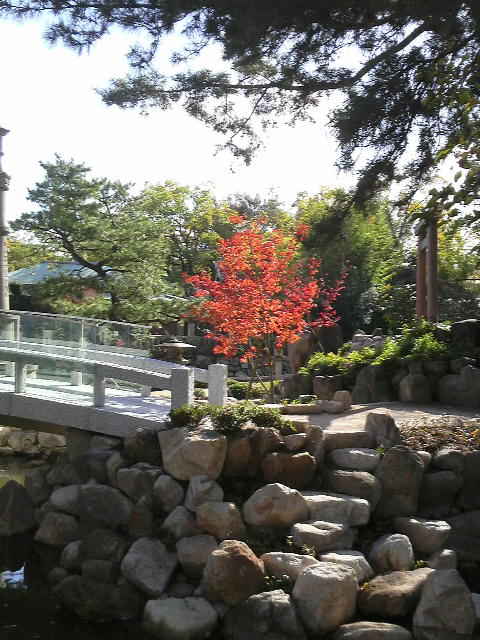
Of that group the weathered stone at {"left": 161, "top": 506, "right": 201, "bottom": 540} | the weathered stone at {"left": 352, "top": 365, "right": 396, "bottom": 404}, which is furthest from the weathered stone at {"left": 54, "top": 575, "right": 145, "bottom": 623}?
the weathered stone at {"left": 352, "top": 365, "right": 396, "bottom": 404}

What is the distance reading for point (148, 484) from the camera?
268 inches

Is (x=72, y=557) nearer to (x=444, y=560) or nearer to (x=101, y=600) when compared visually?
(x=101, y=600)

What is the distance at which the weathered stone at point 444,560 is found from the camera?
5.94 metres

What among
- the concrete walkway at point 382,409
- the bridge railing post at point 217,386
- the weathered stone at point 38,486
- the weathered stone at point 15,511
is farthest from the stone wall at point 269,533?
the bridge railing post at point 217,386

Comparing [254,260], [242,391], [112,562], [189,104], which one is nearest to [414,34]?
[189,104]

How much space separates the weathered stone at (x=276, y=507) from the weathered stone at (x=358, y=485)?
0.52 m

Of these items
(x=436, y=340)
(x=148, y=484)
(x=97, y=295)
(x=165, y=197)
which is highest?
(x=165, y=197)

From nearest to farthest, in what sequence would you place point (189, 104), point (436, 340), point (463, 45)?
point (463, 45) < point (189, 104) < point (436, 340)

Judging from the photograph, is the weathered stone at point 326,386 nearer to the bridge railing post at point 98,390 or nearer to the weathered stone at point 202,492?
the bridge railing post at point 98,390

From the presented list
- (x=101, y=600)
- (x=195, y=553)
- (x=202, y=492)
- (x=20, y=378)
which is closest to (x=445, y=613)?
(x=195, y=553)

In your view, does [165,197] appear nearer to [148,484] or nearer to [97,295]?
[97,295]

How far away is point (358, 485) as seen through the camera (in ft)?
21.6

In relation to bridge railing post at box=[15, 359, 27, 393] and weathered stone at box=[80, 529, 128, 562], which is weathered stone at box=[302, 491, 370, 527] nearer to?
weathered stone at box=[80, 529, 128, 562]

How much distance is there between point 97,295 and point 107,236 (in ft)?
4.65
